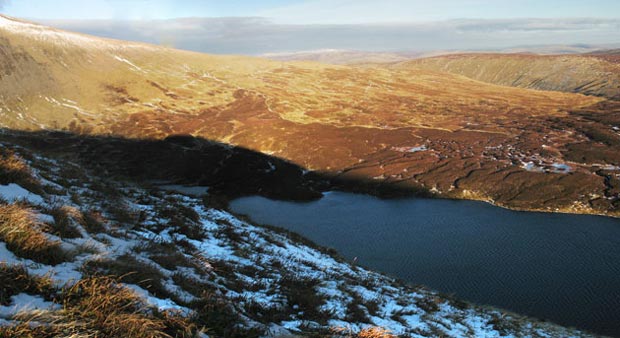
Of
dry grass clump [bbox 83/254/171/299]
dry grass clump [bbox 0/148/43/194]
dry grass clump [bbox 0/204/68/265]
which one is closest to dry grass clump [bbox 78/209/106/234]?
dry grass clump [bbox 0/148/43/194]

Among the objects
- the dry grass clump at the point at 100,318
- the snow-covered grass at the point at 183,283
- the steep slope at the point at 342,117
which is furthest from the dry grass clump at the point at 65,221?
the steep slope at the point at 342,117

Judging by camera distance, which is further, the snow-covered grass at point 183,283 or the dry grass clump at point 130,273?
the dry grass clump at point 130,273

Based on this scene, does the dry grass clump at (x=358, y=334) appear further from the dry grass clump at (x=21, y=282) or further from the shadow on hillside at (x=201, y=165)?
the shadow on hillside at (x=201, y=165)

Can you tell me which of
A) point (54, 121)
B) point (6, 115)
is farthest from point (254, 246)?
point (6, 115)

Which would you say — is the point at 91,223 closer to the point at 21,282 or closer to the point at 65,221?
the point at 65,221

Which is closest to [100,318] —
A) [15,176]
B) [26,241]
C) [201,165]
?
[26,241]

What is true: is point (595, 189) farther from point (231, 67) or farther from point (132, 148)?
point (231, 67)

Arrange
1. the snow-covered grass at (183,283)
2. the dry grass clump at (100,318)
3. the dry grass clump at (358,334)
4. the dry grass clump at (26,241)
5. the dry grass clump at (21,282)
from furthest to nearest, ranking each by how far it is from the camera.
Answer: the dry grass clump at (358,334) → the dry grass clump at (26,241) → the snow-covered grass at (183,283) → the dry grass clump at (21,282) → the dry grass clump at (100,318)

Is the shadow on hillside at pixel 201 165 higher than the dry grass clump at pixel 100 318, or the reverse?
the dry grass clump at pixel 100 318
